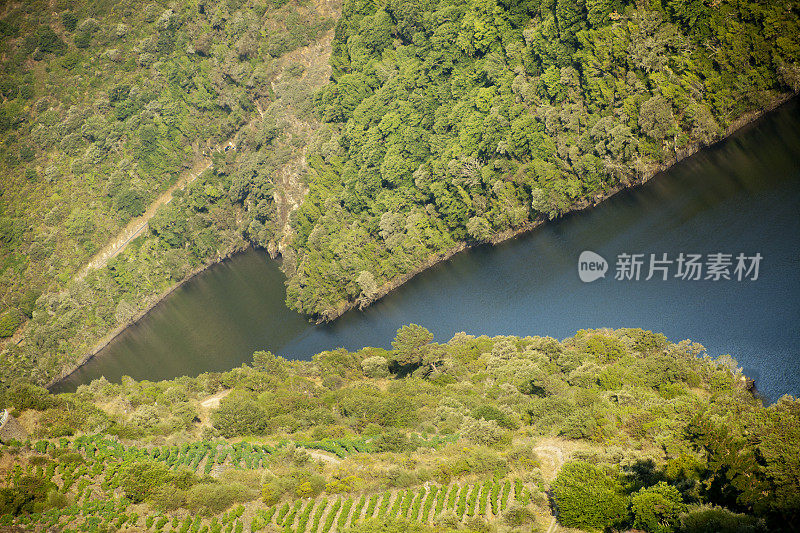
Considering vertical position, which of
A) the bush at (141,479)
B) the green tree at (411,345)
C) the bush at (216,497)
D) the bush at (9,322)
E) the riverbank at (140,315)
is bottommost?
the green tree at (411,345)

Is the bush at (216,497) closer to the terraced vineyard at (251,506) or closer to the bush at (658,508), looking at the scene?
the terraced vineyard at (251,506)

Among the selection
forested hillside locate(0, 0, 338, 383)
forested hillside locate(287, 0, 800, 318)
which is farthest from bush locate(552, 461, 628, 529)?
forested hillside locate(0, 0, 338, 383)

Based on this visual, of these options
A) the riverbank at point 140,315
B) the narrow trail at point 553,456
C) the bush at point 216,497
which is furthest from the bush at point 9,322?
the narrow trail at point 553,456

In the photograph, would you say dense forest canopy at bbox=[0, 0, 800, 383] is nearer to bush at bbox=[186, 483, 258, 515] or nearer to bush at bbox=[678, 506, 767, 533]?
bush at bbox=[186, 483, 258, 515]

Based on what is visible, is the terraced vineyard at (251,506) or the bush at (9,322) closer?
the terraced vineyard at (251,506)

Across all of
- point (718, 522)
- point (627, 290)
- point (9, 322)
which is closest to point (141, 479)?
point (718, 522)

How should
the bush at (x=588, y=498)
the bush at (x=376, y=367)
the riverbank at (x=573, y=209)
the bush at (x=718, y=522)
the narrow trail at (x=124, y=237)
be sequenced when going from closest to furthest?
1. the bush at (x=718, y=522)
2. the bush at (x=588, y=498)
3. the bush at (x=376, y=367)
4. the riverbank at (x=573, y=209)
5. the narrow trail at (x=124, y=237)

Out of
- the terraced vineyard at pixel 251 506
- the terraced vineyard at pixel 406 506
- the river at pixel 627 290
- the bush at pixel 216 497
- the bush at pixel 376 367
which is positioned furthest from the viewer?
the bush at pixel 376 367
